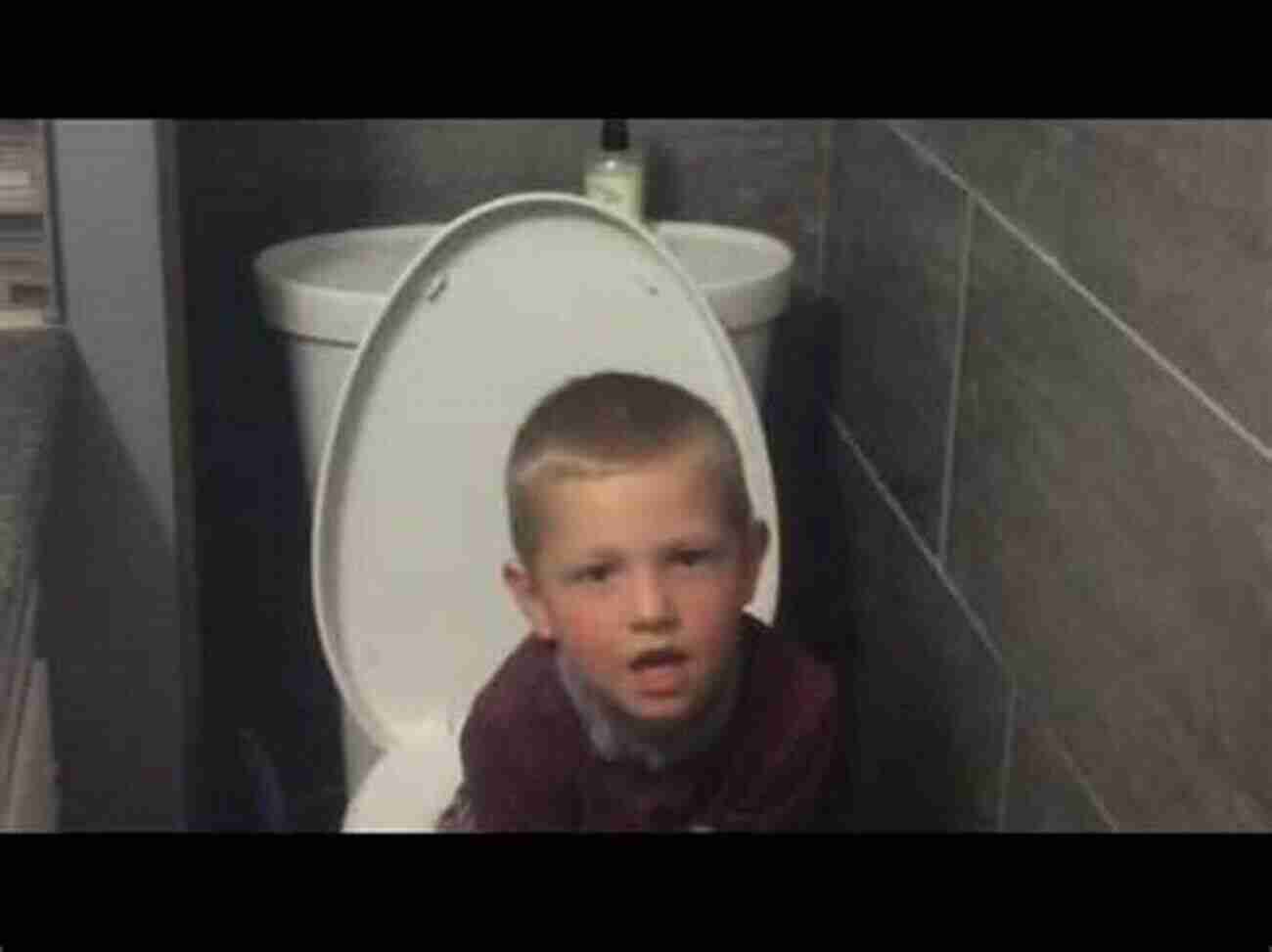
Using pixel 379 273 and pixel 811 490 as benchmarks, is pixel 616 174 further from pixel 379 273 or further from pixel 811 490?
pixel 811 490

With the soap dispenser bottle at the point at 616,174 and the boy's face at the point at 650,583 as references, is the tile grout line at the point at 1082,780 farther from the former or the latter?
the soap dispenser bottle at the point at 616,174

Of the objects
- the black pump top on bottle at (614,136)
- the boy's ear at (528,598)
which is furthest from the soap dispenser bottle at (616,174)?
the boy's ear at (528,598)

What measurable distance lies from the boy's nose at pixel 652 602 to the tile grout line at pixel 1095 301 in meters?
0.26

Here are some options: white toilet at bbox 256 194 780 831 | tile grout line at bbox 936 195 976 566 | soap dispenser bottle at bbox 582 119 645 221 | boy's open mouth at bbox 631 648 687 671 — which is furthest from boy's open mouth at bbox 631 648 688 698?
soap dispenser bottle at bbox 582 119 645 221

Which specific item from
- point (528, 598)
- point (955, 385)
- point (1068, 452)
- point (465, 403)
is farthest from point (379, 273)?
point (1068, 452)

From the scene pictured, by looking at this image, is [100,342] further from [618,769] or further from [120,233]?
[618,769]

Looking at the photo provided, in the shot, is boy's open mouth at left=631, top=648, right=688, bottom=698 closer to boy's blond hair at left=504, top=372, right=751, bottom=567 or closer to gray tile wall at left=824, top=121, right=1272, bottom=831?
boy's blond hair at left=504, top=372, right=751, bottom=567

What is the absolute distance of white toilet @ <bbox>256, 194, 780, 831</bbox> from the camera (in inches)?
46.5

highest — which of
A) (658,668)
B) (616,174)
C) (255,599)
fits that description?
(616,174)

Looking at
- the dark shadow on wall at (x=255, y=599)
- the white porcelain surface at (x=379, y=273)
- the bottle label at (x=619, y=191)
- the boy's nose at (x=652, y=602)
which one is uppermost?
the bottle label at (x=619, y=191)

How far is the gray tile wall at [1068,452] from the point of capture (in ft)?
2.79

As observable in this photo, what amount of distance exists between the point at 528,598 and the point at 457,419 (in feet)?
0.39

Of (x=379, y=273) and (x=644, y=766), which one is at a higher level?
(x=379, y=273)

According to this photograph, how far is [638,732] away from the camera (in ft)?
3.63
